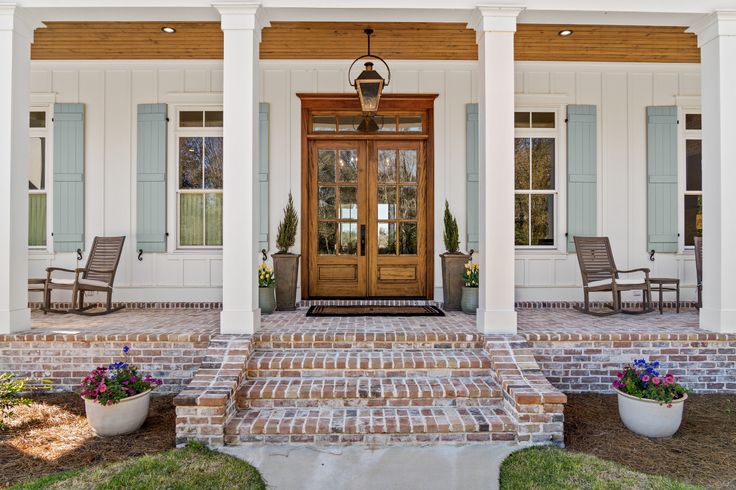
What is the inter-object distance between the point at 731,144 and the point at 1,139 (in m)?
6.39

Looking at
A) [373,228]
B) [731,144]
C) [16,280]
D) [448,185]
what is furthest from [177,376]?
[731,144]

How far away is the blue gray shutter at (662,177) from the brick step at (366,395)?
12.7 feet

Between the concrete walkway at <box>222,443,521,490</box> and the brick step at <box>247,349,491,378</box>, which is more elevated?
the brick step at <box>247,349,491,378</box>

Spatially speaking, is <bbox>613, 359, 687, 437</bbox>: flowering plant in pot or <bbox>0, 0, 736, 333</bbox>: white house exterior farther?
<bbox>0, 0, 736, 333</bbox>: white house exterior

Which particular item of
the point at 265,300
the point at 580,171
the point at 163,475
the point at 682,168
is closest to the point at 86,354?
the point at 265,300

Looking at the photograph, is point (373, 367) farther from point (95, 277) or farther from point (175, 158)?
point (175, 158)

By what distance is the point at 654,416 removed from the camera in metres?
3.07

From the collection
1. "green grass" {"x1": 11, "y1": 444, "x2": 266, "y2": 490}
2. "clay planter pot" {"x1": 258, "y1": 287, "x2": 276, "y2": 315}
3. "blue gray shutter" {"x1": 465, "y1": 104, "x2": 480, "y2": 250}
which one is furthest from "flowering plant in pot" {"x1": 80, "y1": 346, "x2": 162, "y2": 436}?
"blue gray shutter" {"x1": 465, "y1": 104, "x2": 480, "y2": 250}

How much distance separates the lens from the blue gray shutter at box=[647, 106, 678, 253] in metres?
5.83

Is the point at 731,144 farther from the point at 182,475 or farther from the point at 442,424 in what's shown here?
the point at 182,475

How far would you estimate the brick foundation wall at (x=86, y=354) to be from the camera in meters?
3.86

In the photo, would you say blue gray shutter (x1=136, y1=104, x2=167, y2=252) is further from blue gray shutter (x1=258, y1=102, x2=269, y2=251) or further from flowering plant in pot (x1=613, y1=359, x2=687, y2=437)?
flowering plant in pot (x1=613, y1=359, x2=687, y2=437)

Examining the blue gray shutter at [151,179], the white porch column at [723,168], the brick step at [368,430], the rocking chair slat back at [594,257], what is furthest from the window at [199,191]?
the white porch column at [723,168]

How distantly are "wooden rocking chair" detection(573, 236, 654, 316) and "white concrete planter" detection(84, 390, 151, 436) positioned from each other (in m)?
4.51
